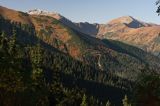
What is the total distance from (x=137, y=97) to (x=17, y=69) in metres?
28.5

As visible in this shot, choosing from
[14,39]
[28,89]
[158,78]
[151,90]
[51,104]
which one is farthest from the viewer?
[51,104]

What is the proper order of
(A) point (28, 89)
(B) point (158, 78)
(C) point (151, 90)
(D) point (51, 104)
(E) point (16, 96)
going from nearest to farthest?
(B) point (158, 78) < (C) point (151, 90) < (E) point (16, 96) < (A) point (28, 89) < (D) point (51, 104)

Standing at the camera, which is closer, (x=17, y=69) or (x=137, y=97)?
(x=137, y=97)

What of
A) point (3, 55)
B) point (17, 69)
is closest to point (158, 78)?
point (3, 55)

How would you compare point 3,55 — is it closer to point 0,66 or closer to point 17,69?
point 0,66

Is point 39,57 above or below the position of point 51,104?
above

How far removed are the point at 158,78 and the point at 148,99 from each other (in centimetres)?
406

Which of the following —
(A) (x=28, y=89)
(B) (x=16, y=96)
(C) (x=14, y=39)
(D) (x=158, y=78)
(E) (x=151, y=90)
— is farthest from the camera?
(C) (x=14, y=39)

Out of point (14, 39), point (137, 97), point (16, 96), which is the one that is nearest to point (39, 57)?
point (14, 39)

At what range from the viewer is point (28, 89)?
71.1m

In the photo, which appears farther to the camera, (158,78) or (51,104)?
(51,104)

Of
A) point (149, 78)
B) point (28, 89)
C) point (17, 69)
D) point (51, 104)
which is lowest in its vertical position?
point (51, 104)

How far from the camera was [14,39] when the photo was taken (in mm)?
81438

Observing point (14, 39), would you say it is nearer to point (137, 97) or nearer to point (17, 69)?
point (17, 69)
